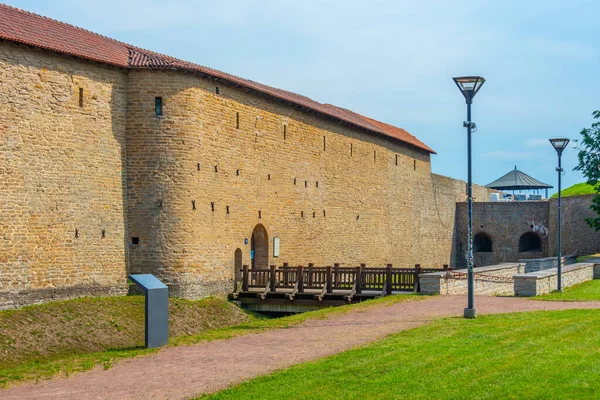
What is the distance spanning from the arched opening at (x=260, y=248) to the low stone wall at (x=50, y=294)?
702 centimetres

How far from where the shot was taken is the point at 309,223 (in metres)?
33.5

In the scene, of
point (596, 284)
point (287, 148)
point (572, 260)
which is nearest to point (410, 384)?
point (596, 284)

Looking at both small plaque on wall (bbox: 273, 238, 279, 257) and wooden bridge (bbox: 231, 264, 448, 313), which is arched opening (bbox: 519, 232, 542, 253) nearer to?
small plaque on wall (bbox: 273, 238, 279, 257)

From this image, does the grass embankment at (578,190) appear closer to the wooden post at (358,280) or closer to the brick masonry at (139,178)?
the brick masonry at (139,178)

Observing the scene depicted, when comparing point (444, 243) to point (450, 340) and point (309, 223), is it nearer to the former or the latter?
point (309, 223)

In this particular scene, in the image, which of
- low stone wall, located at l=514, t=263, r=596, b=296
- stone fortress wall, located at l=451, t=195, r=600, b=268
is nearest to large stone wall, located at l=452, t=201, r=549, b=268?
stone fortress wall, located at l=451, t=195, r=600, b=268

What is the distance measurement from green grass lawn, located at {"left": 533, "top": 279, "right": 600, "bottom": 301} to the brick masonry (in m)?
11.1

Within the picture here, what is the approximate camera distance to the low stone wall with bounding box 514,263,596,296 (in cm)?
2194

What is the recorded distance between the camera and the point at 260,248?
3016 centimetres

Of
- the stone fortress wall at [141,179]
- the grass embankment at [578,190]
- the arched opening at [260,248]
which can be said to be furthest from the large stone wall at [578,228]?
the arched opening at [260,248]

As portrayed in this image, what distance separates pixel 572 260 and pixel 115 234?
88.2 feet

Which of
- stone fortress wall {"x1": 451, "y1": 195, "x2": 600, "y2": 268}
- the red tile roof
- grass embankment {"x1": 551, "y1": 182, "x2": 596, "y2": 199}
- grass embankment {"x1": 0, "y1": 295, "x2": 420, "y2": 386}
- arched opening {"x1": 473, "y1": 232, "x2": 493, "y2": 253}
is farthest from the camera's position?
arched opening {"x1": 473, "y1": 232, "x2": 493, "y2": 253}

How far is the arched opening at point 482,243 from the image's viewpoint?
53.6m

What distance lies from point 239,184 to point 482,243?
100 ft
